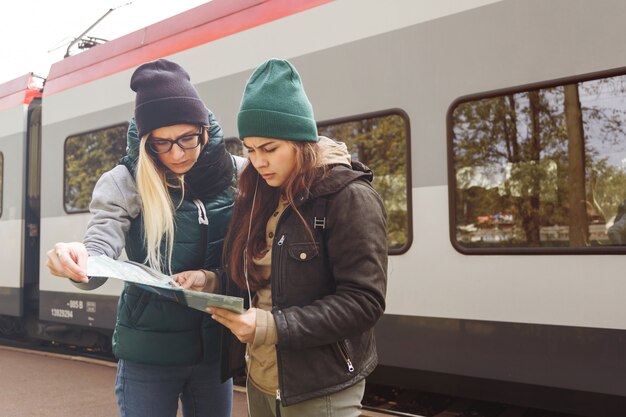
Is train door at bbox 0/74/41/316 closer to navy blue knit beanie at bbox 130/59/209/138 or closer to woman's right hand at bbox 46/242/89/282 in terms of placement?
navy blue knit beanie at bbox 130/59/209/138

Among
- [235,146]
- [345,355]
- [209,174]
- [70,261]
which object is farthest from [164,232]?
[235,146]

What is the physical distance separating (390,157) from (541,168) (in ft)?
3.20

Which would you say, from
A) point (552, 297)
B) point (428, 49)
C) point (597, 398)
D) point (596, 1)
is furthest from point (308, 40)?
point (597, 398)

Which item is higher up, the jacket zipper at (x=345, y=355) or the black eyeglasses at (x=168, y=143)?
the black eyeglasses at (x=168, y=143)

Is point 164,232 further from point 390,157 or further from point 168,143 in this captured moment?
point 390,157

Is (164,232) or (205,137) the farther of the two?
(205,137)

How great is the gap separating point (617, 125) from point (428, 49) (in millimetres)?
1211

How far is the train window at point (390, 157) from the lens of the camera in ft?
13.3

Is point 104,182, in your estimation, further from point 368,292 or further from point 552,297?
point 552,297

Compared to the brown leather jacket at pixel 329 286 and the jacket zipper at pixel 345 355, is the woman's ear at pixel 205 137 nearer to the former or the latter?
the brown leather jacket at pixel 329 286

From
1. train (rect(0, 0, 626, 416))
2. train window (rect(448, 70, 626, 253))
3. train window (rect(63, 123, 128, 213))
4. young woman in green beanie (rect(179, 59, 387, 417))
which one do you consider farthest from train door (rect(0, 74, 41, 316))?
young woman in green beanie (rect(179, 59, 387, 417))

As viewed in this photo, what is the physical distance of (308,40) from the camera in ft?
15.1

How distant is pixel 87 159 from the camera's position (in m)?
6.36

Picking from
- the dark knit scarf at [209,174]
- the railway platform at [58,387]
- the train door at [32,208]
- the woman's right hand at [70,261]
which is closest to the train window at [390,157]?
the railway platform at [58,387]
